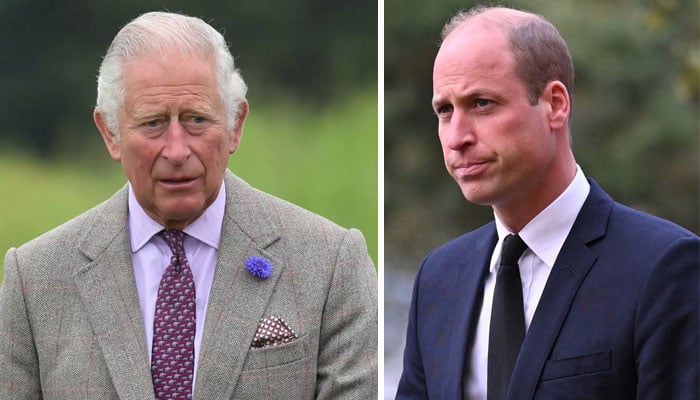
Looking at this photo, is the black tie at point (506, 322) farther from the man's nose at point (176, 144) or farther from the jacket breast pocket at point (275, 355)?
the man's nose at point (176, 144)

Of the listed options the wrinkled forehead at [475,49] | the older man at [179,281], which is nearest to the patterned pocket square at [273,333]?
the older man at [179,281]

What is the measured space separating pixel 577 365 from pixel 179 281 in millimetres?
1269

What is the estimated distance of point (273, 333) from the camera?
12.6 ft

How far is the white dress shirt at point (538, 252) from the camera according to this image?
136 inches

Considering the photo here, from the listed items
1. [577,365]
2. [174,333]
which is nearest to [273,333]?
[174,333]

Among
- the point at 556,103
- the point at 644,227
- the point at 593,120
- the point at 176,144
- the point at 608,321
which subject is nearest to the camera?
the point at 608,321

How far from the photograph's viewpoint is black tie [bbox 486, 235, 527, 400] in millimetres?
3396

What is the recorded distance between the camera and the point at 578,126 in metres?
7.67

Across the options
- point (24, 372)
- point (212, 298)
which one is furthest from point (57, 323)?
point (212, 298)

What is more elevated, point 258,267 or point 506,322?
point 258,267

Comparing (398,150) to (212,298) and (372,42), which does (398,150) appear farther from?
(212,298)

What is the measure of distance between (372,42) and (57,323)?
3.95 metres

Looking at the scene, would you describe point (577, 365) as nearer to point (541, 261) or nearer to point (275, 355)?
point (541, 261)

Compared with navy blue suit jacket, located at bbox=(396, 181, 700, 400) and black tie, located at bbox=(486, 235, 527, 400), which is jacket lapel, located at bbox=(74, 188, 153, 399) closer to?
navy blue suit jacket, located at bbox=(396, 181, 700, 400)
